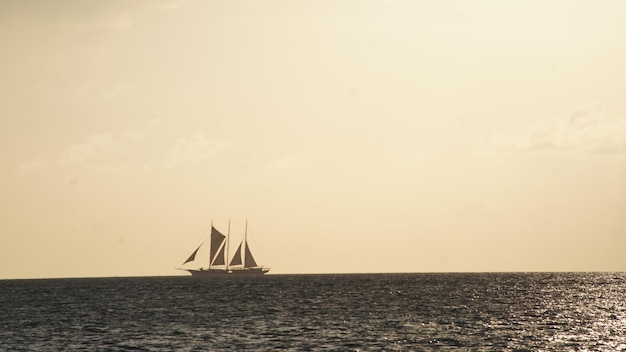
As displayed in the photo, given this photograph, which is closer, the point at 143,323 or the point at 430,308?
the point at 143,323

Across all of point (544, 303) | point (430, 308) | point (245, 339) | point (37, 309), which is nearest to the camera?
point (245, 339)

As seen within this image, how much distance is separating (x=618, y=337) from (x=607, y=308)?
156 feet

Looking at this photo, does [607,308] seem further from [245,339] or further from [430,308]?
[245,339]

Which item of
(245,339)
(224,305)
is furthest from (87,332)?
(224,305)

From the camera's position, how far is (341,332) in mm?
81625

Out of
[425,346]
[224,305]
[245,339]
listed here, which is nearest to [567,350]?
[425,346]

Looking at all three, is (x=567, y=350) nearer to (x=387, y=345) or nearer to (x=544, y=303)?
(x=387, y=345)

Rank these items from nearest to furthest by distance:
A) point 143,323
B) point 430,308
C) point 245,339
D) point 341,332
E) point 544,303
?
point 245,339
point 341,332
point 143,323
point 430,308
point 544,303

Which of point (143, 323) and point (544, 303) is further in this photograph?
point (544, 303)

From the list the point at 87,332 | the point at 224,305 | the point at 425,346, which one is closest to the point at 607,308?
the point at 224,305

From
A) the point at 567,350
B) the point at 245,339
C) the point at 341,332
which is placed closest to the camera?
the point at 567,350

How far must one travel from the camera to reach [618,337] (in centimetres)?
8006

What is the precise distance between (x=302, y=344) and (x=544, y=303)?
76.7 m

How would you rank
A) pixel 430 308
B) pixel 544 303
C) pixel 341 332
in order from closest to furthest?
1. pixel 341 332
2. pixel 430 308
3. pixel 544 303
